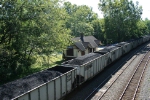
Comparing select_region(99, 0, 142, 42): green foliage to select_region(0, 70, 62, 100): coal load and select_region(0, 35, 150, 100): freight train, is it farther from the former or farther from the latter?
select_region(0, 70, 62, 100): coal load

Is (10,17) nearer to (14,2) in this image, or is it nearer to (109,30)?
(14,2)

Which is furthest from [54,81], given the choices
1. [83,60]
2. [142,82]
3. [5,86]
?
[142,82]

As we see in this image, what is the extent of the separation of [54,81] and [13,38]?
12.0 m

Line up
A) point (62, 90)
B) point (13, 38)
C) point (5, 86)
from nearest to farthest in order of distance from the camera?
1. point (5, 86)
2. point (62, 90)
3. point (13, 38)

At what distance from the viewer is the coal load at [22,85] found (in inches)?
380

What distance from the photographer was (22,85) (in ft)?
35.4

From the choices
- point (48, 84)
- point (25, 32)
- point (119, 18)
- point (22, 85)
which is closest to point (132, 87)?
point (48, 84)

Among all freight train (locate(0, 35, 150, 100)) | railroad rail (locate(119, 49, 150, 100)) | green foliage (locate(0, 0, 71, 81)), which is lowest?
railroad rail (locate(119, 49, 150, 100))

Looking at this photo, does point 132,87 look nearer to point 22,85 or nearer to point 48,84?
point 48,84

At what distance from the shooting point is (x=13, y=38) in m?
21.7

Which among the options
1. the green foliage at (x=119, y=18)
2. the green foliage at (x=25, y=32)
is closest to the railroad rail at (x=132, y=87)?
the green foliage at (x=25, y=32)

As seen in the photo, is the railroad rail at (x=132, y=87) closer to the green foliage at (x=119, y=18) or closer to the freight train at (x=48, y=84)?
Answer: the freight train at (x=48, y=84)

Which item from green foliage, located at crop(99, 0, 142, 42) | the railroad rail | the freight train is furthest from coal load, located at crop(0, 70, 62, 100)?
green foliage, located at crop(99, 0, 142, 42)

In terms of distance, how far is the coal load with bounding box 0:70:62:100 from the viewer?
31.7 ft
